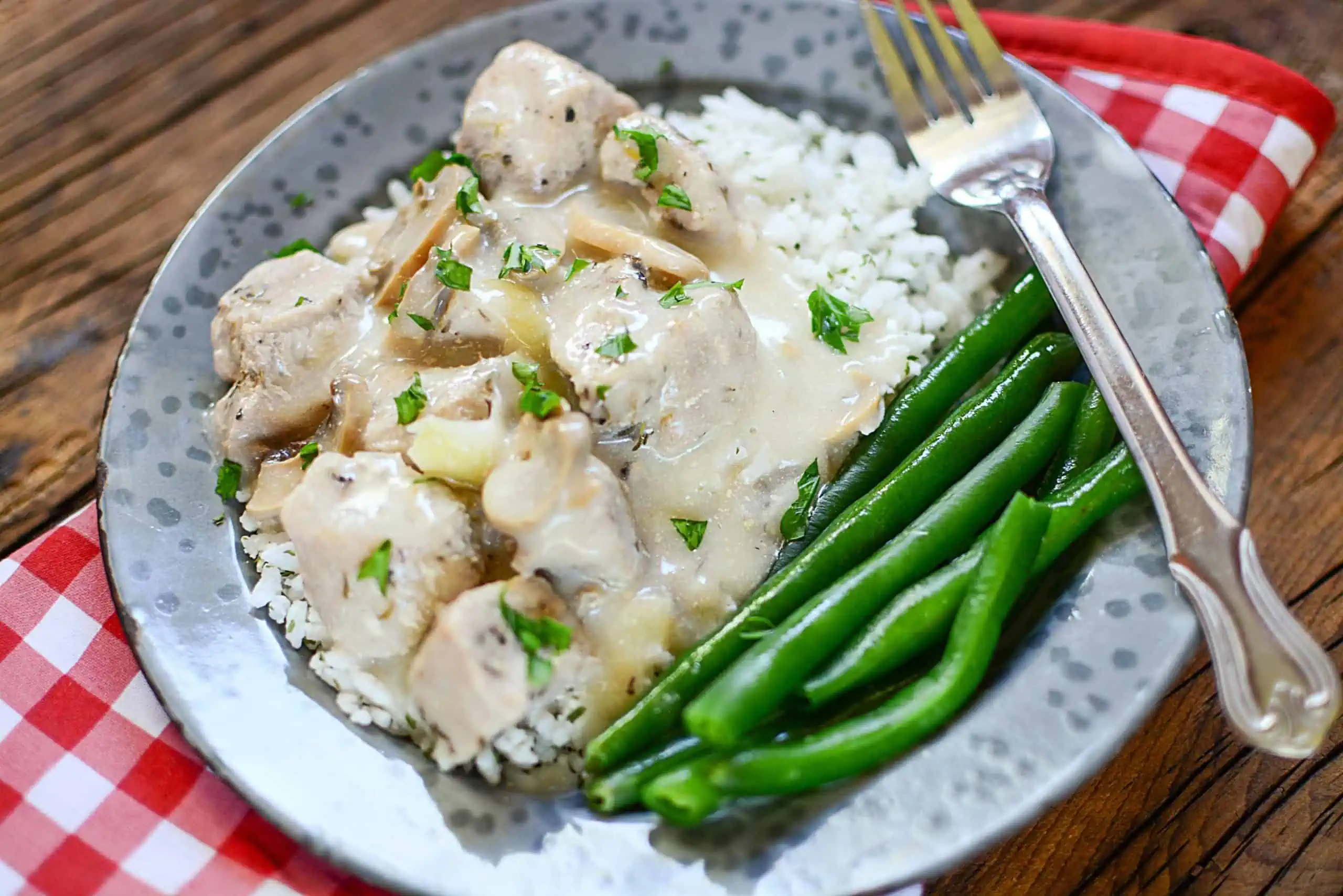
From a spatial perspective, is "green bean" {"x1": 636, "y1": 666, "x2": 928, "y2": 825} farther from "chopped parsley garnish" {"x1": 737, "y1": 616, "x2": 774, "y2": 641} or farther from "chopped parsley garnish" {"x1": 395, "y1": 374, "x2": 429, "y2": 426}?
"chopped parsley garnish" {"x1": 395, "y1": 374, "x2": 429, "y2": 426}

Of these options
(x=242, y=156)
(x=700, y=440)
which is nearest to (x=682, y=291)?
(x=700, y=440)

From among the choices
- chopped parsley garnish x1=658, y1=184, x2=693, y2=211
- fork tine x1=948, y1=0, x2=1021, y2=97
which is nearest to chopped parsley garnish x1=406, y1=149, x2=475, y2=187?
chopped parsley garnish x1=658, y1=184, x2=693, y2=211

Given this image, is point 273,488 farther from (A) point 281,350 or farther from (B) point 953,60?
(B) point 953,60

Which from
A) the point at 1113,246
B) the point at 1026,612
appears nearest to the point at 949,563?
the point at 1026,612

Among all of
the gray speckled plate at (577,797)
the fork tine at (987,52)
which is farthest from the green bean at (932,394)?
the fork tine at (987,52)

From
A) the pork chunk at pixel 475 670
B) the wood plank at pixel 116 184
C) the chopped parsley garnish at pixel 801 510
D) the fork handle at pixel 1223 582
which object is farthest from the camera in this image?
the wood plank at pixel 116 184

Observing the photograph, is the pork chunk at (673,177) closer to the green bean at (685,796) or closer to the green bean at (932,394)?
the green bean at (932,394)
